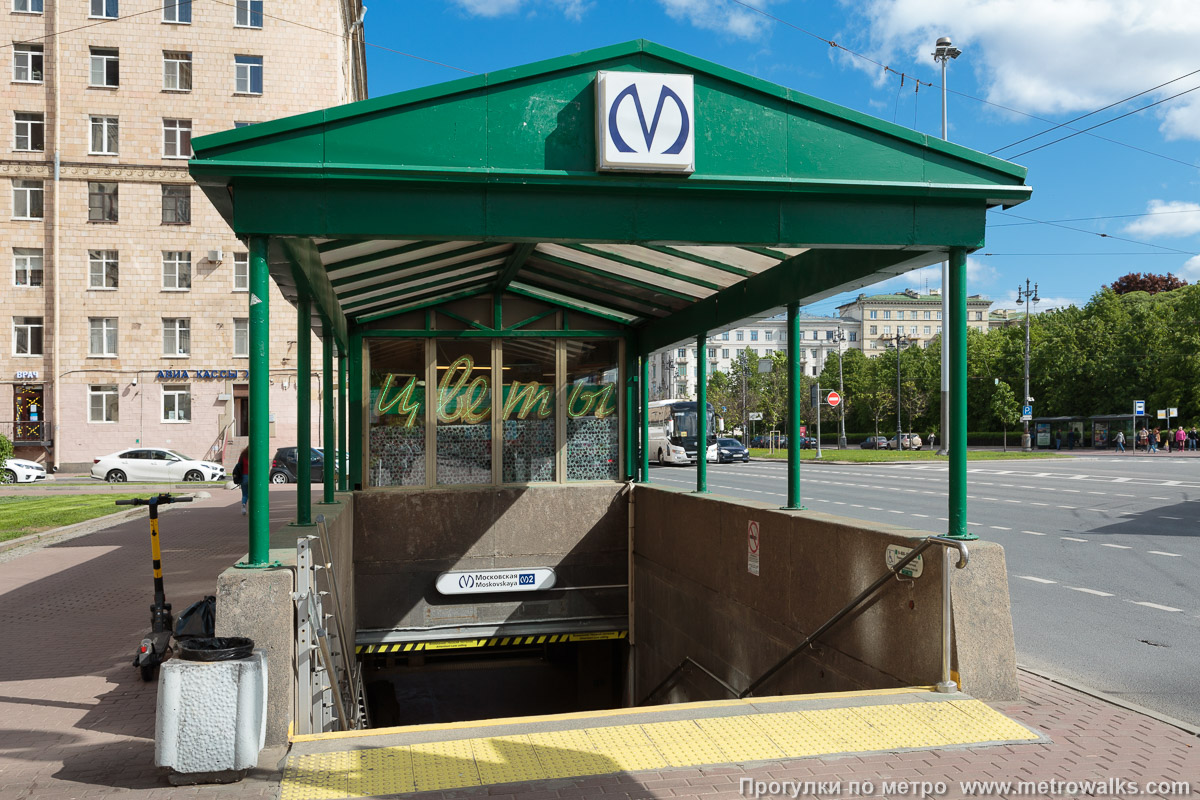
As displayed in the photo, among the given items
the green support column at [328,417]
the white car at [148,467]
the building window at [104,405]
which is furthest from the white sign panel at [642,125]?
the building window at [104,405]

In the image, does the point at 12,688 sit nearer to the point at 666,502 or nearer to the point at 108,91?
the point at 666,502

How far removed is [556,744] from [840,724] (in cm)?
159

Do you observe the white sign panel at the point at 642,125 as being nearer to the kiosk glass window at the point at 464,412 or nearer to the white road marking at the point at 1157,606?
the kiosk glass window at the point at 464,412

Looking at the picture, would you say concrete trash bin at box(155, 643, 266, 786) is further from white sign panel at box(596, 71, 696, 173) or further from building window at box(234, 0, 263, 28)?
building window at box(234, 0, 263, 28)

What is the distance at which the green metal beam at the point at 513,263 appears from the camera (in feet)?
30.4

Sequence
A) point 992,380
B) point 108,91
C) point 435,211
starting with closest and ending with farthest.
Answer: point 435,211
point 108,91
point 992,380

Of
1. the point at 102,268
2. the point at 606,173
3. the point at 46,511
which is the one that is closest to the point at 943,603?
the point at 606,173

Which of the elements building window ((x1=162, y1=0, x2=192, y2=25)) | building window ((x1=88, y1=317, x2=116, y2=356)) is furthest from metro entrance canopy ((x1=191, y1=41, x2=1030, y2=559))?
building window ((x1=162, y1=0, x2=192, y2=25))

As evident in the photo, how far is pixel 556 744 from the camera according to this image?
16.2 feet

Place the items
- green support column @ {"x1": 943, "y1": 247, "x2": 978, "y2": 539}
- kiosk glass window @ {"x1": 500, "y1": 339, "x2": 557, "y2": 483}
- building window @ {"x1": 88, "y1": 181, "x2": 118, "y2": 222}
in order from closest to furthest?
green support column @ {"x1": 943, "y1": 247, "x2": 978, "y2": 539}, kiosk glass window @ {"x1": 500, "y1": 339, "x2": 557, "y2": 483}, building window @ {"x1": 88, "y1": 181, "x2": 118, "y2": 222}

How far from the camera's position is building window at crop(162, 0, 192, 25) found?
124 ft

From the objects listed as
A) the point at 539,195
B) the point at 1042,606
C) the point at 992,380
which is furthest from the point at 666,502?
the point at 992,380

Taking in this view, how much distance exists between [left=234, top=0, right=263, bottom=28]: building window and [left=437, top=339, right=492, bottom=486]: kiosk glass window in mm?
31386

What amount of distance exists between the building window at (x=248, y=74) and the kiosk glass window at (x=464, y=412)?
30404 mm
